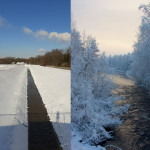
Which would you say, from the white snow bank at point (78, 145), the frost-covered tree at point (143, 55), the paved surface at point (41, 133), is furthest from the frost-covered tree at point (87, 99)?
the frost-covered tree at point (143, 55)

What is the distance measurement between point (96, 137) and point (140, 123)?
76cm

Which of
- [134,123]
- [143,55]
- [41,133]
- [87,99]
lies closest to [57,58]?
[87,99]

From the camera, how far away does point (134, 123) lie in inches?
87.2

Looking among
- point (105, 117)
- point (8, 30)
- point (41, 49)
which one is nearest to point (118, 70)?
point (105, 117)

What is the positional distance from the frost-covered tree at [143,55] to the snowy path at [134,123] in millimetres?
521

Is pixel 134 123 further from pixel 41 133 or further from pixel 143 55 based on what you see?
pixel 143 55

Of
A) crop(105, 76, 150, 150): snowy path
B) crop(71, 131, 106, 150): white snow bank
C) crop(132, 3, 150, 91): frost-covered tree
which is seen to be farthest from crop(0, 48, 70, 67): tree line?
crop(132, 3, 150, 91): frost-covered tree

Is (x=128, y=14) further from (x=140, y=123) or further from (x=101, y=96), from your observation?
(x=101, y=96)

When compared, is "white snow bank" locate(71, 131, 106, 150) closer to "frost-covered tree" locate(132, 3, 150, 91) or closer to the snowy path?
the snowy path

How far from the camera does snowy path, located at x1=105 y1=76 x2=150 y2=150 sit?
1.75 metres

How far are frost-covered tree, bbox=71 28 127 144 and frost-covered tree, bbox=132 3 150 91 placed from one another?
1.32 m

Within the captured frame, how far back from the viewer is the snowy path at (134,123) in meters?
1.75

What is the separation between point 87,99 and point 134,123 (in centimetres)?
79

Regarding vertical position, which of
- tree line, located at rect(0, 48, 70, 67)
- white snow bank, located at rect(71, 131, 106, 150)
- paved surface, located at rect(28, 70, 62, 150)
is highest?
tree line, located at rect(0, 48, 70, 67)
